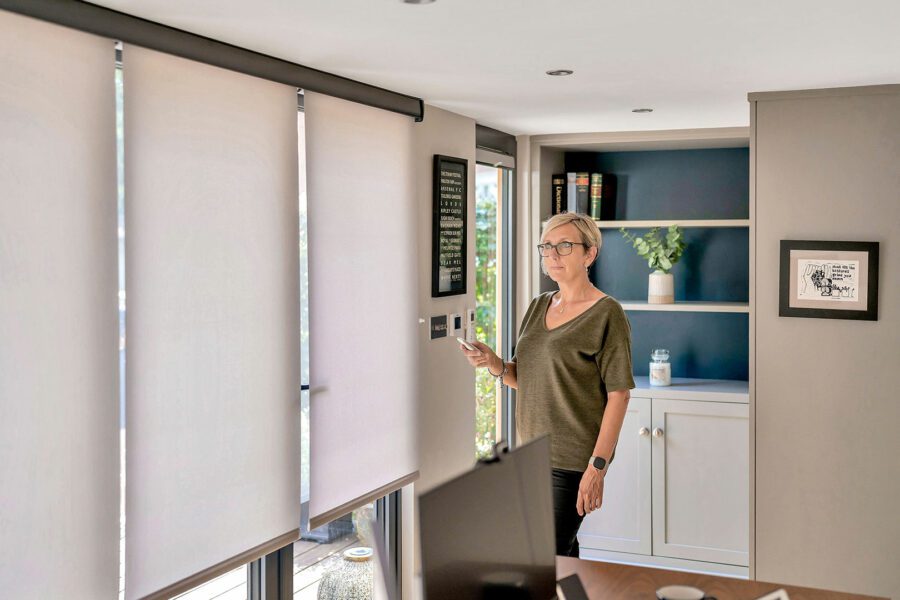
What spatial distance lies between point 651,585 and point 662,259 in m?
2.88

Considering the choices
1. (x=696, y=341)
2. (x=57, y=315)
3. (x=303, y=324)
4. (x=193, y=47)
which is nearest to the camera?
(x=57, y=315)

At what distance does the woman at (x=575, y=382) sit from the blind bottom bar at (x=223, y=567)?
851 millimetres

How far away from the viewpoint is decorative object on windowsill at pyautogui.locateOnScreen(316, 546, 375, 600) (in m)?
3.30

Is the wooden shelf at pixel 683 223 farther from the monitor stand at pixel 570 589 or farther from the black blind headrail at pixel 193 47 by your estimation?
the monitor stand at pixel 570 589

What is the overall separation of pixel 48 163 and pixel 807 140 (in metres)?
2.79

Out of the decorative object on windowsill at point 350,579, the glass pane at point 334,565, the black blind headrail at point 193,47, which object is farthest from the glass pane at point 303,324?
the decorative object on windowsill at point 350,579

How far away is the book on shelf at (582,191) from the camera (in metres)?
4.96

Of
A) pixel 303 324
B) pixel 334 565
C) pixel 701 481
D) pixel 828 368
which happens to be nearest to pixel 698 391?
pixel 701 481

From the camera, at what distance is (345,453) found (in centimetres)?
323

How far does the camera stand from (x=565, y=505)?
294 cm

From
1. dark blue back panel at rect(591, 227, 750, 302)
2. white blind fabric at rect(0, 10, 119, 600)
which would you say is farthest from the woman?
dark blue back panel at rect(591, 227, 750, 302)

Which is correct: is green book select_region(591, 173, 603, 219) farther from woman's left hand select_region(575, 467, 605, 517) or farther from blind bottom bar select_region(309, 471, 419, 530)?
woman's left hand select_region(575, 467, 605, 517)

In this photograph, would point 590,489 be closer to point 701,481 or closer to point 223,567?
point 223,567

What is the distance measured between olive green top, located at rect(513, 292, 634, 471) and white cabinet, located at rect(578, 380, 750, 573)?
1.69 m
